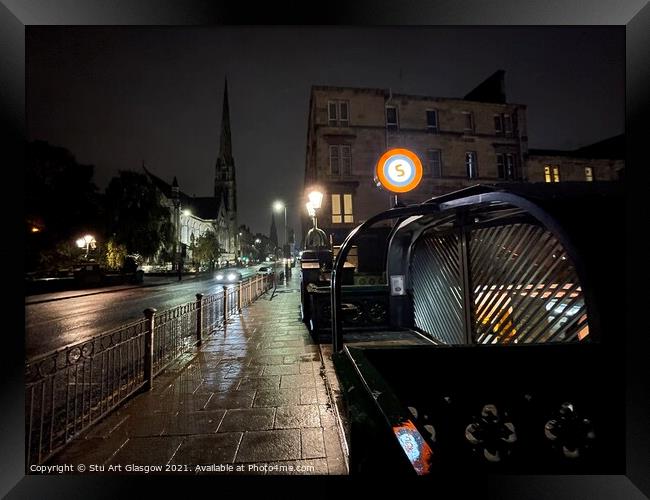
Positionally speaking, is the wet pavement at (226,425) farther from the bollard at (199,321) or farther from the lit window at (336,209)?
the lit window at (336,209)

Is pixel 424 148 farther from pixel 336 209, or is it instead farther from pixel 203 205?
pixel 203 205

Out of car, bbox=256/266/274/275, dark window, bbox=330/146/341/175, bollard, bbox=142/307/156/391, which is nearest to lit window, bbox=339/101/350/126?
dark window, bbox=330/146/341/175

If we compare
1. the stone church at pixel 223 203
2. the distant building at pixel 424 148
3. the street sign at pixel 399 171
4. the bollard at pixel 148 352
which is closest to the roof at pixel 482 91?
the distant building at pixel 424 148

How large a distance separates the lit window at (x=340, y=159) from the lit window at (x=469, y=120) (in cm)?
1013

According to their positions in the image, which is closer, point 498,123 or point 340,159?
point 340,159

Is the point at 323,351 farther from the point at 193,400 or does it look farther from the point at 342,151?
the point at 342,151

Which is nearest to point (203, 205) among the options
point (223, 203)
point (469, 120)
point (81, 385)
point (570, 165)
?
point (223, 203)

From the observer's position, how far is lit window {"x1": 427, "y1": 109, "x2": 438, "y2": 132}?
933 inches

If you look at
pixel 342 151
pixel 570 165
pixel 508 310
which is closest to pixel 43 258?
pixel 342 151

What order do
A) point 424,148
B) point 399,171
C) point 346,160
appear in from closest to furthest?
point 399,171
point 346,160
point 424,148

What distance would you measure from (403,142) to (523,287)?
21403 mm

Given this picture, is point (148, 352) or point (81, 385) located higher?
point (148, 352)

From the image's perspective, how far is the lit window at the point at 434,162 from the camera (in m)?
23.6

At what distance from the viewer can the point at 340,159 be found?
22.5m
